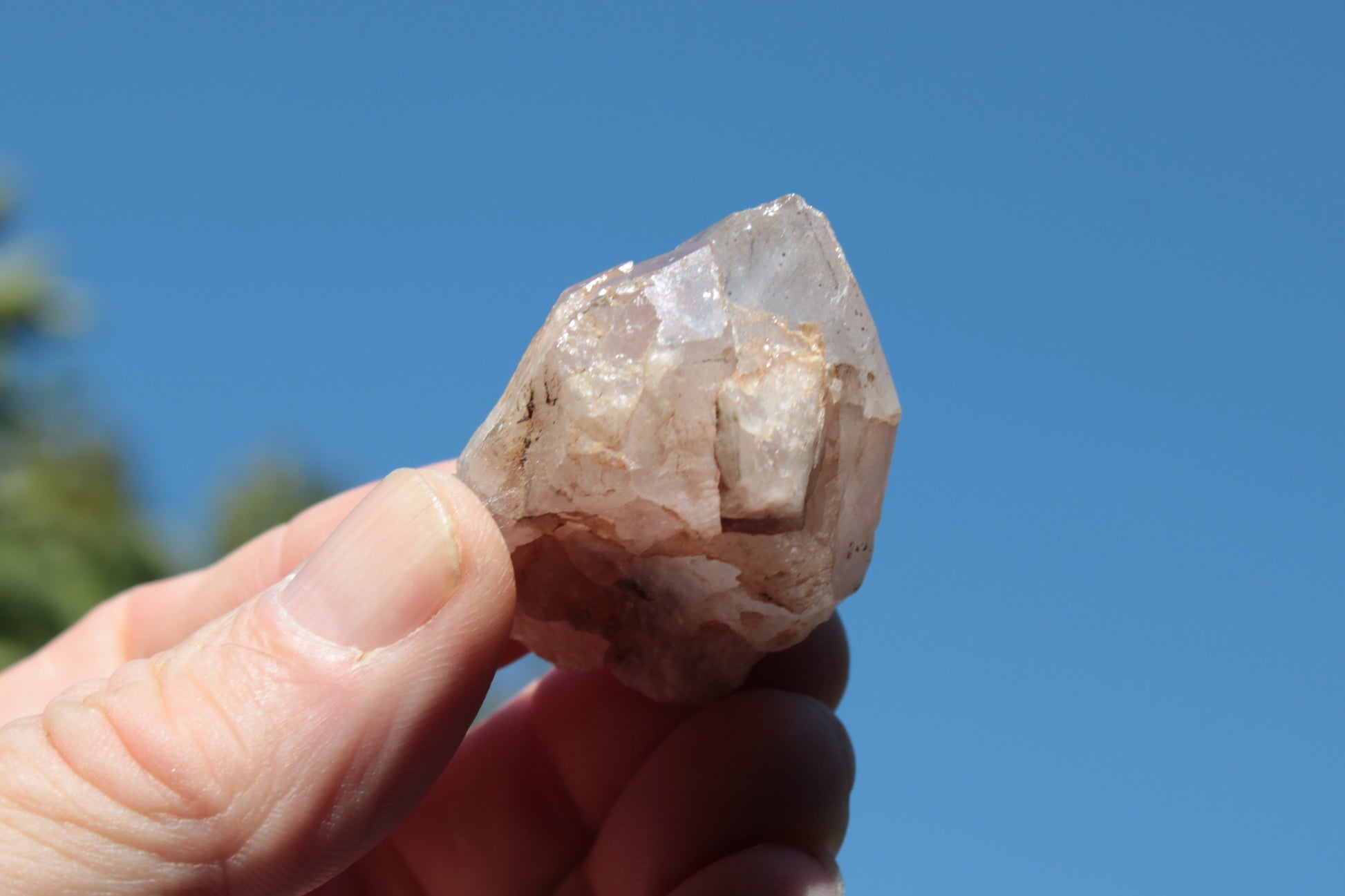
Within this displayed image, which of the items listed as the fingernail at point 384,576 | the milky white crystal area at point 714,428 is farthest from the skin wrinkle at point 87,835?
the milky white crystal area at point 714,428

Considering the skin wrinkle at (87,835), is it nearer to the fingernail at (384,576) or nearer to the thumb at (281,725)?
the thumb at (281,725)

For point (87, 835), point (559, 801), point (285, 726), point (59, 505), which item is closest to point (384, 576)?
point (285, 726)

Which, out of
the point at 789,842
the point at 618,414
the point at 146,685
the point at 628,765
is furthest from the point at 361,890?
the point at 618,414

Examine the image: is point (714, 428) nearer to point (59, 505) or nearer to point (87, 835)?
point (87, 835)

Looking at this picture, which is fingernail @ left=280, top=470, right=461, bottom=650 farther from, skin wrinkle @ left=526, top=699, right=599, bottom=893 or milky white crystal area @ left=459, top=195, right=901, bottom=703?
skin wrinkle @ left=526, top=699, right=599, bottom=893

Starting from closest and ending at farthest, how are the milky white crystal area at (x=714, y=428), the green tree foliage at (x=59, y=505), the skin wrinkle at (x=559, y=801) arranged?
the milky white crystal area at (x=714, y=428) → the skin wrinkle at (x=559, y=801) → the green tree foliage at (x=59, y=505)

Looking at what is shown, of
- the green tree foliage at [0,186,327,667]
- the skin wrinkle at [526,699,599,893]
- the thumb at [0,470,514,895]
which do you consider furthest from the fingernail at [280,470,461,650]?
the green tree foliage at [0,186,327,667]

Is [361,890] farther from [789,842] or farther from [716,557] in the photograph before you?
[716,557]
